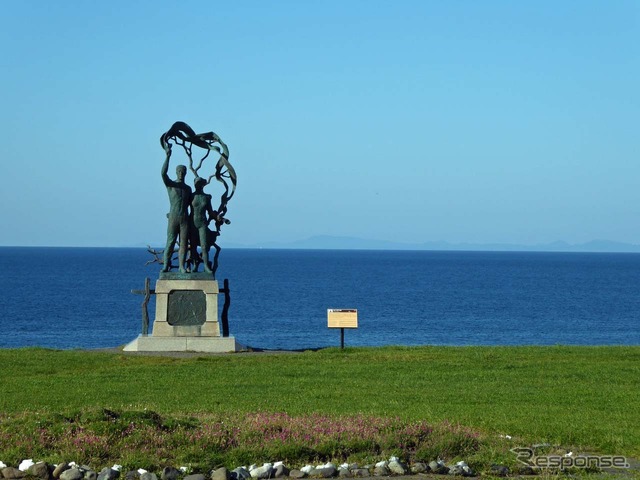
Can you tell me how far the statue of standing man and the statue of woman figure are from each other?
0.22 m

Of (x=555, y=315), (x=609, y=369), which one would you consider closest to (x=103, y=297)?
(x=555, y=315)

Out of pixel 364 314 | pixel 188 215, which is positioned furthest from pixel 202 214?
pixel 364 314

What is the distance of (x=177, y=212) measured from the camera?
30047 millimetres

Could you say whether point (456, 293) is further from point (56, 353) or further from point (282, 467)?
point (282, 467)

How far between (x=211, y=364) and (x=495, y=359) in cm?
676

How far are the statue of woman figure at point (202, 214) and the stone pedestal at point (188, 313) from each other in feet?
2.08

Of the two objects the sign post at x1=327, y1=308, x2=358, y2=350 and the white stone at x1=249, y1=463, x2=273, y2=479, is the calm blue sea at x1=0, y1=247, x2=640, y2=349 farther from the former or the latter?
the white stone at x1=249, y1=463, x2=273, y2=479

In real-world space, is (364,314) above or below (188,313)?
below

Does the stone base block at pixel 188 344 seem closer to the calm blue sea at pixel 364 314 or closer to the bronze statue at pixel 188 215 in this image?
the bronze statue at pixel 188 215

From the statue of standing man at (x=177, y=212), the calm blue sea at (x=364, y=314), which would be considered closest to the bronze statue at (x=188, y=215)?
the statue of standing man at (x=177, y=212)

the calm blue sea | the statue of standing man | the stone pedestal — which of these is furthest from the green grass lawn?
the calm blue sea

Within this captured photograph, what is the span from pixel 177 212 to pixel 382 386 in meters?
11.2

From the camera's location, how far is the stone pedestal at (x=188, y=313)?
29.1 m

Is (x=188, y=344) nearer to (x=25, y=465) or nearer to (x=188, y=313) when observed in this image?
(x=188, y=313)
